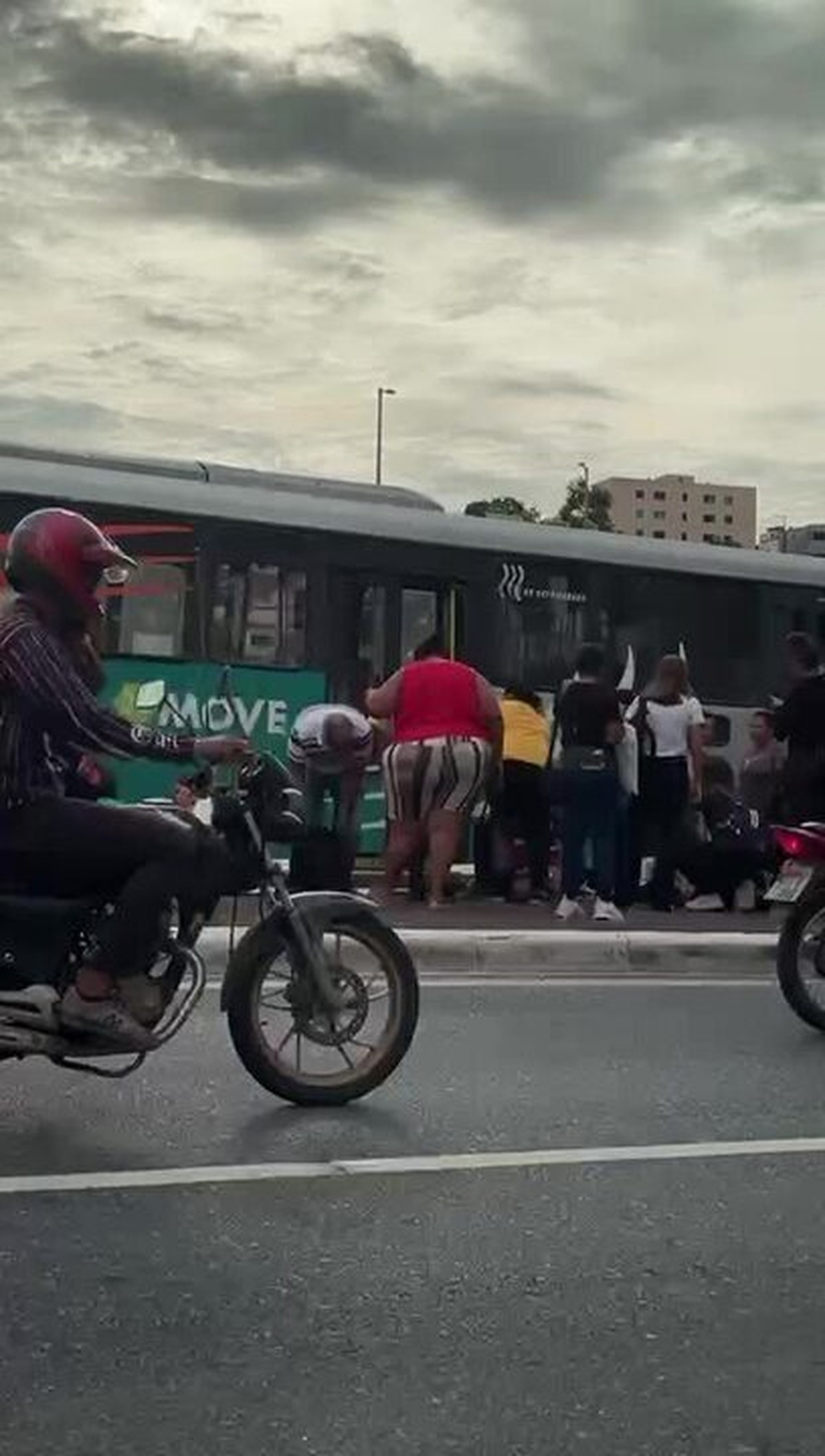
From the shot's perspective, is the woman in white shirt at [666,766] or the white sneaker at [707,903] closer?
the woman in white shirt at [666,766]

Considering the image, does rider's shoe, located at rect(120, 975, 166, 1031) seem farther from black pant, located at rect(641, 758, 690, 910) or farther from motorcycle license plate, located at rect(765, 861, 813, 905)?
black pant, located at rect(641, 758, 690, 910)

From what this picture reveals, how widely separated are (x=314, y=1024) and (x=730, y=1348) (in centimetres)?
245

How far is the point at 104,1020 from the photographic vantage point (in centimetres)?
608

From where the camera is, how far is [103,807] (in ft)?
20.1

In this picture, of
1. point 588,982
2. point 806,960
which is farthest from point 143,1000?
point 588,982

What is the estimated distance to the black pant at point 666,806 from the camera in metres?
13.6

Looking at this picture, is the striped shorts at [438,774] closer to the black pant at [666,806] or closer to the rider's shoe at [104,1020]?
the black pant at [666,806]

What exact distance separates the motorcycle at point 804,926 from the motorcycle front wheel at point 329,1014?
2.53 meters

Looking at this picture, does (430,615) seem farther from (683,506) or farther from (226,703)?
(683,506)

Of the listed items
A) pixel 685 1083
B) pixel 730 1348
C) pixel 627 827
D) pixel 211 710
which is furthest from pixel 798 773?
pixel 730 1348

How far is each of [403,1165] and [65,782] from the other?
5.15ft

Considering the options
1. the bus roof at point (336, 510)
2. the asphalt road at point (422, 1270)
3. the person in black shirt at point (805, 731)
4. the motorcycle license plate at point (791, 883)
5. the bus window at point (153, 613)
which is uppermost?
the bus roof at point (336, 510)

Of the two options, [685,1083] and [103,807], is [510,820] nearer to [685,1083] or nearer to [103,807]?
[685,1083]

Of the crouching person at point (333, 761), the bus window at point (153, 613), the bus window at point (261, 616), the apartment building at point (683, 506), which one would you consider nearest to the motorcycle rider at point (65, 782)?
the crouching person at point (333, 761)
